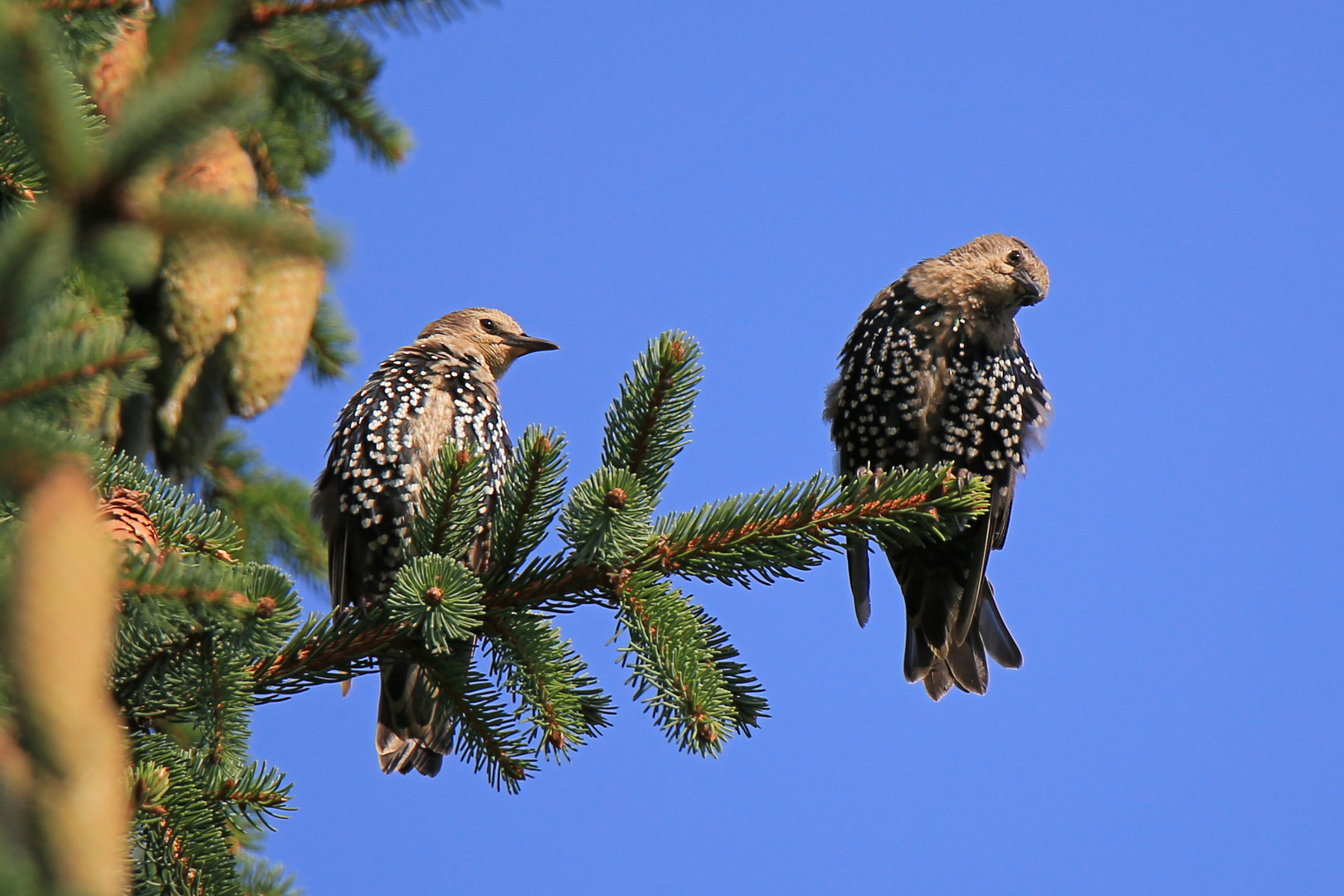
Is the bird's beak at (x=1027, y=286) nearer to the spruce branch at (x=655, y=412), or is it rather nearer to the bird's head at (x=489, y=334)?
the bird's head at (x=489, y=334)

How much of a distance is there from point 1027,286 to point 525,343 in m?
2.03

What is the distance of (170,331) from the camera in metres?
3.71

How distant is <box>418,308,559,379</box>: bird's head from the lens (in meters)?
4.97

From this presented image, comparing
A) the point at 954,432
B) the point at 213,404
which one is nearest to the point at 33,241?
the point at 213,404

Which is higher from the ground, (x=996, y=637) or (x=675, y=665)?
(x=996, y=637)

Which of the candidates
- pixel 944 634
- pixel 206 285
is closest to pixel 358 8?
pixel 206 285

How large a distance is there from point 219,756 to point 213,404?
205 centimetres

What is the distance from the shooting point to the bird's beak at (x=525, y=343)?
5.02 metres

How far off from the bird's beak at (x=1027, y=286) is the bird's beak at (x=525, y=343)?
187cm

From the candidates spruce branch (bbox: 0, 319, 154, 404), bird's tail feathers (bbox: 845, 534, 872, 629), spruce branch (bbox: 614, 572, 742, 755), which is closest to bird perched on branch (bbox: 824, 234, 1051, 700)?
bird's tail feathers (bbox: 845, 534, 872, 629)

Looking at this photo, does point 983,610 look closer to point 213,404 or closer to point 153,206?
point 213,404

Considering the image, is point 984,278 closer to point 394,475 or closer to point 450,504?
point 394,475

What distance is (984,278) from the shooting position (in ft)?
14.9

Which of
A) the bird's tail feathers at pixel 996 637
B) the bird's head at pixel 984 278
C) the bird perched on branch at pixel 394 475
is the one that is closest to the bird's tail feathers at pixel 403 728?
the bird perched on branch at pixel 394 475
